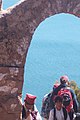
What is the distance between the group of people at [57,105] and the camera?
21.8ft

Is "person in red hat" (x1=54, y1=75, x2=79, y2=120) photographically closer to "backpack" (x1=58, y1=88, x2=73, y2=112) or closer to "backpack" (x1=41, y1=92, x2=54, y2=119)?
"backpack" (x1=58, y1=88, x2=73, y2=112)

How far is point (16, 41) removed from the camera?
667 cm

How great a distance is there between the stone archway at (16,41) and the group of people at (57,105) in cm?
15

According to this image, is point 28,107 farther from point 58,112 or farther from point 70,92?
point 70,92

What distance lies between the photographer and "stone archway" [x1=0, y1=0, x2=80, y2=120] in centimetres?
664

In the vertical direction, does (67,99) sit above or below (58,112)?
above

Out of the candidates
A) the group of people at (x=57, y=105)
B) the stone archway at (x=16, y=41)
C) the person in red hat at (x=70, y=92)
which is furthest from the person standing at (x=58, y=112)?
the stone archway at (x=16, y=41)

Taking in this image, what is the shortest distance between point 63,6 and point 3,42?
104cm

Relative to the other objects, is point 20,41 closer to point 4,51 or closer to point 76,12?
point 4,51

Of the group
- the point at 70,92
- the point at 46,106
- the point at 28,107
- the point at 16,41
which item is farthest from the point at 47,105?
the point at 16,41

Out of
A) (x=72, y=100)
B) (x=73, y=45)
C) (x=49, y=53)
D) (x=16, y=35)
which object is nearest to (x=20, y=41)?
(x=16, y=35)

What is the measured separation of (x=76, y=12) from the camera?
22.4ft

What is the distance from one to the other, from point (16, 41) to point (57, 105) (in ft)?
3.74

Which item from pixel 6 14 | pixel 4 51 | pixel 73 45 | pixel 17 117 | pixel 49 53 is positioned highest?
pixel 73 45
